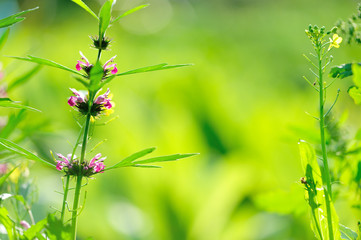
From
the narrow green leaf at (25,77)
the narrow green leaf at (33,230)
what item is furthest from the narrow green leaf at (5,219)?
the narrow green leaf at (25,77)

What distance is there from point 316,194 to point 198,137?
0.92 metres

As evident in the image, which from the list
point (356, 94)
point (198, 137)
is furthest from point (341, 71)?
point (198, 137)

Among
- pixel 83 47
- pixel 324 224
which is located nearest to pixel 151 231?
pixel 324 224

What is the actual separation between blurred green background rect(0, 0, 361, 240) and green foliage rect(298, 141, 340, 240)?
0.08 metres

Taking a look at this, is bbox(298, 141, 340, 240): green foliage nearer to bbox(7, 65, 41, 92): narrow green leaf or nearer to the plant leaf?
the plant leaf

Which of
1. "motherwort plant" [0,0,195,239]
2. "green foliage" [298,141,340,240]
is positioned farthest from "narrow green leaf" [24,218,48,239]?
"green foliage" [298,141,340,240]

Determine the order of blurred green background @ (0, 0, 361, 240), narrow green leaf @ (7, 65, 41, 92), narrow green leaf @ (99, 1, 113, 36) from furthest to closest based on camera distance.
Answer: blurred green background @ (0, 0, 361, 240) → narrow green leaf @ (7, 65, 41, 92) → narrow green leaf @ (99, 1, 113, 36)

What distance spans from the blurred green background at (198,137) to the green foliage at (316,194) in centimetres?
8

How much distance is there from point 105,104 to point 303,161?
0.08 meters

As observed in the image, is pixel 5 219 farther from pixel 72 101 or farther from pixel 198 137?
pixel 198 137

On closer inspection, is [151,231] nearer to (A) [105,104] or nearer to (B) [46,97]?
(B) [46,97]

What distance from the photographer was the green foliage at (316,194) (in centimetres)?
18

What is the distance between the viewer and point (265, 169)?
1019mm

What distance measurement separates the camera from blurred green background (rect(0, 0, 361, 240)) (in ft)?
2.80
